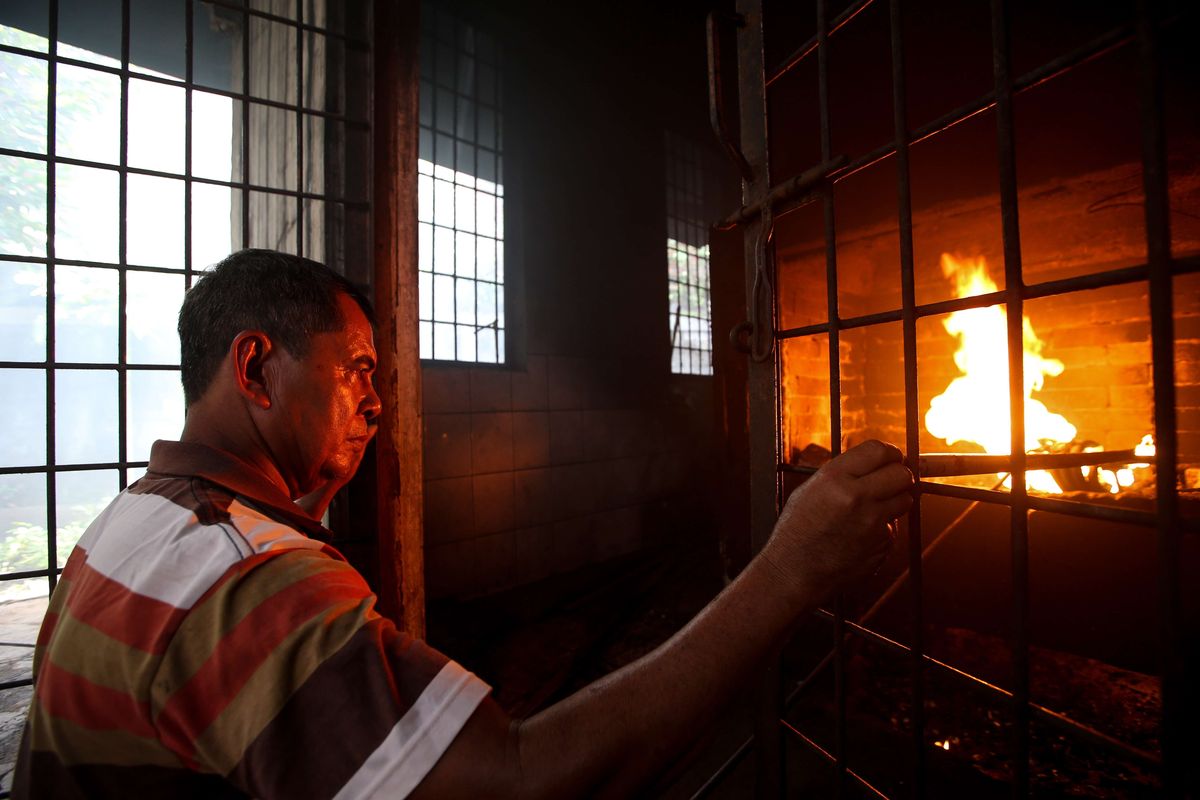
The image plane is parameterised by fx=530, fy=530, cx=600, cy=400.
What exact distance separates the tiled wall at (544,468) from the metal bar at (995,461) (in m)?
4.71

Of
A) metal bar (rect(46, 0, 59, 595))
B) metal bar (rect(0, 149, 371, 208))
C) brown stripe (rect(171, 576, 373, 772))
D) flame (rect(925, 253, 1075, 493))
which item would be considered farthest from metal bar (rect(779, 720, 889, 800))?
flame (rect(925, 253, 1075, 493))

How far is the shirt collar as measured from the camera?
1.15 m

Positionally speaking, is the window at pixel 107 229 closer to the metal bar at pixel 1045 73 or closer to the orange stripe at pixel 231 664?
the orange stripe at pixel 231 664

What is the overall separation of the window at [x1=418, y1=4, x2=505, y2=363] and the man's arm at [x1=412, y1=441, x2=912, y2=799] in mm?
4981

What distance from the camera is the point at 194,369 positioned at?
1.35 metres

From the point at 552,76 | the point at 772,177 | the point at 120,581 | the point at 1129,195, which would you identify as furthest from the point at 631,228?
the point at 120,581

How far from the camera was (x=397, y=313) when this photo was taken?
8.34 feet

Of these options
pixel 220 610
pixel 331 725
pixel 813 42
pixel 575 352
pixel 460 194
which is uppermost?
pixel 460 194

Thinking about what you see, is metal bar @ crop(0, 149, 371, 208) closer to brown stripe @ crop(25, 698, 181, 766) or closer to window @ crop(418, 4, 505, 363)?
brown stripe @ crop(25, 698, 181, 766)

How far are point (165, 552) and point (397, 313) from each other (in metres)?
1.77

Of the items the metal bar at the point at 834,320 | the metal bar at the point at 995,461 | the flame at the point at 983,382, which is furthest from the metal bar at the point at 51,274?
the flame at the point at 983,382

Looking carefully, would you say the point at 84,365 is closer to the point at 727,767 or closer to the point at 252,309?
the point at 252,309

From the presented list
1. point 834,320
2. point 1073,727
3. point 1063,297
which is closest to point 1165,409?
point 1073,727

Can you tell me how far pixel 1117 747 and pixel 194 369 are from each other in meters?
2.06
